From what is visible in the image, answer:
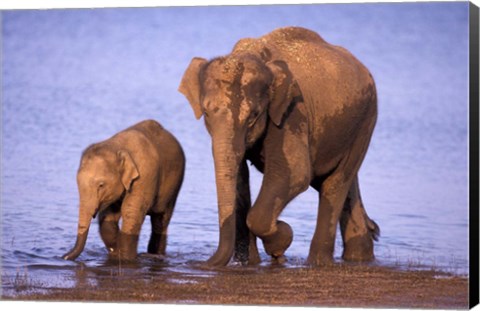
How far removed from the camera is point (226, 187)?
11188 mm

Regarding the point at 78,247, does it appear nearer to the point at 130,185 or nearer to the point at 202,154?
the point at 130,185

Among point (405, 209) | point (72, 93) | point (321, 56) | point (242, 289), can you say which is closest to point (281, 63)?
point (321, 56)

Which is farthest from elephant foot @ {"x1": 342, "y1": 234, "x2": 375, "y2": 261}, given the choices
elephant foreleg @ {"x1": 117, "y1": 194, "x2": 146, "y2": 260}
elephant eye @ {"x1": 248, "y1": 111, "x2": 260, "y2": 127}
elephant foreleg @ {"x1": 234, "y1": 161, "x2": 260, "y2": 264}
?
elephant eye @ {"x1": 248, "y1": 111, "x2": 260, "y2": 127}

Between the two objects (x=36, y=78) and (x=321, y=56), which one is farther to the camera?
(x=36, y=78)

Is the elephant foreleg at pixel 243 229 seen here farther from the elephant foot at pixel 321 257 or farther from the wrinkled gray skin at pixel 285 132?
the elephant foot at pixel 321 257

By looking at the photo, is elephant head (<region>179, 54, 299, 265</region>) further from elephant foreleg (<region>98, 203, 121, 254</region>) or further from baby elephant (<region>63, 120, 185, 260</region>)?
elephant foreleg (<region>98, 203, 121, 254</region>)

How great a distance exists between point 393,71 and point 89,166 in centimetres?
236

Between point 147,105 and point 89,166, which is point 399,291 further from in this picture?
point 147,105

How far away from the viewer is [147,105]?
17.9 m

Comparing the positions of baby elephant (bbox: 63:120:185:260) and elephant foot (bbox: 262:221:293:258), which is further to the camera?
baby elephant (bbox: 63:120:185:260)

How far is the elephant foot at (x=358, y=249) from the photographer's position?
12.8 metres

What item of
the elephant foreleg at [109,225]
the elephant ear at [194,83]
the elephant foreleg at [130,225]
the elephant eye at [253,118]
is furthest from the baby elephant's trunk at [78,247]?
the elephant eye at [253,118]

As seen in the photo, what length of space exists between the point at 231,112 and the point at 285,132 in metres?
0.58

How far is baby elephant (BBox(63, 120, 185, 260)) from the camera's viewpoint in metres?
12.1
